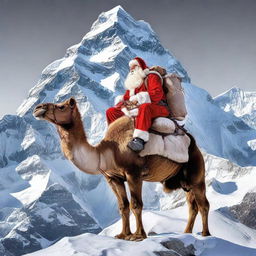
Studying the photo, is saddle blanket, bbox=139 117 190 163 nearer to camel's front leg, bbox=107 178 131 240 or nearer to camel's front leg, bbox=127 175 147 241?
camel's front leg, bbox=127 175 147 241

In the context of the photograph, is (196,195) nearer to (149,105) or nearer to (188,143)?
(188,143)

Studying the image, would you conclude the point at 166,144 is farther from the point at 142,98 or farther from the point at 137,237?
the point at 137,237

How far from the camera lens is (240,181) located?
5591 inches

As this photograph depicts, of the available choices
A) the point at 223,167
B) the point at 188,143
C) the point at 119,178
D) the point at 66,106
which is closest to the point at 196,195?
the point at 188,143

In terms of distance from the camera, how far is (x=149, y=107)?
9430mm

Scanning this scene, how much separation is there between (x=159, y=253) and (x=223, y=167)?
172 metres

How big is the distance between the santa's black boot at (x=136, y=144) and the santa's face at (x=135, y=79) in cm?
144

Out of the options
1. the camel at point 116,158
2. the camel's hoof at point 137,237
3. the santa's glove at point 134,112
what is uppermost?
the santa's glove at point 134,112

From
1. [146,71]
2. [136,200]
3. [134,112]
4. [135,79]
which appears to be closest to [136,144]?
[134,112]

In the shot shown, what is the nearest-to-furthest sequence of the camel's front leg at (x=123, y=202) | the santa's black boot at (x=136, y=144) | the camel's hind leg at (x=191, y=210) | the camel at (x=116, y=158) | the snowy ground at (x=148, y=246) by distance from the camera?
the snowy ground at (x=148, y=246), the camel at (x=116, y=158), the santa's black boot at (x=136, y=144), the camel's front leg at (x=123, y=202), the camel's hind leg at (x=191, y=210)

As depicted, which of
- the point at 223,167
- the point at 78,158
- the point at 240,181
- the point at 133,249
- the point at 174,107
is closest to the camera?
the point at 133,249

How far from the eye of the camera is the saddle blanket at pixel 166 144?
9312 mm

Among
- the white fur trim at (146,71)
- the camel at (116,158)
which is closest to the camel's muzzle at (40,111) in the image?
the camel at (116,158)

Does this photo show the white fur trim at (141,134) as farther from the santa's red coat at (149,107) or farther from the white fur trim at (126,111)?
the white fur trim at (126,111)
